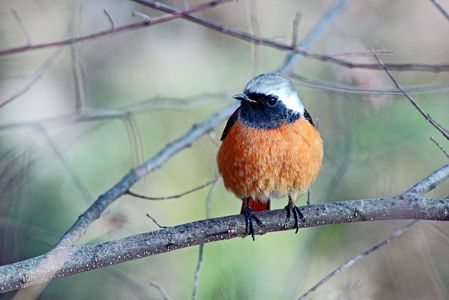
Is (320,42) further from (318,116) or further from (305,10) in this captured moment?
A: (318,116)

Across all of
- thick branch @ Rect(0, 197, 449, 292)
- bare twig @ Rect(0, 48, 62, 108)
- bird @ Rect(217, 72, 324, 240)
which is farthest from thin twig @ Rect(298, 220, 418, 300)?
bare twig @ Rect(0, 48, 62, 108)

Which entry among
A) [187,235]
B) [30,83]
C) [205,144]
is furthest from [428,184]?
[205,144]

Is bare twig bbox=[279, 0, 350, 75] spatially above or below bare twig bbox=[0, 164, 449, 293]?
above

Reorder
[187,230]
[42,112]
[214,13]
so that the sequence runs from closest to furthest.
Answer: [187,230] < [42,112] < [214,13]

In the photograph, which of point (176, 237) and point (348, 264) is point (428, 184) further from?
point (176, 237)

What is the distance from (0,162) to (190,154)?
146 cm

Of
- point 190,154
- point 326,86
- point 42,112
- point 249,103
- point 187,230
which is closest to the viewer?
point 187,230

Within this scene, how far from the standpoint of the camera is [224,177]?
12.8ft

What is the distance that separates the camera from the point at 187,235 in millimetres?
3145

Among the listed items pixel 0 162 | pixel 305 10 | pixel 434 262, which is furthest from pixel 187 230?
pixel 305 10

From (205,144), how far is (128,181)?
1.67 metres

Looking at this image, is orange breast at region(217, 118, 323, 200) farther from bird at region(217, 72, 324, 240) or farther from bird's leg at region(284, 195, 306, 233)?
bird's leg at region(284, 195, 306, 233)

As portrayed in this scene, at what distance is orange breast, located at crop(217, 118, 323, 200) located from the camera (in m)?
3.75

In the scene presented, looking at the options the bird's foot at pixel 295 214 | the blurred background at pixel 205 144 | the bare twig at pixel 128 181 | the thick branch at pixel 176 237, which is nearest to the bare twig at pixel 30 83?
the blurred background at pixel 205 144
